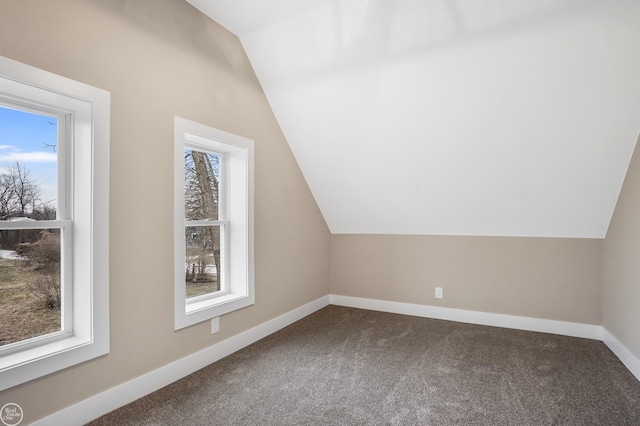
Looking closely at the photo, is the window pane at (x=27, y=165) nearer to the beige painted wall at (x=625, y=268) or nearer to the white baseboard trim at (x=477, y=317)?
the white baseboard trim at (x=477, y=317)

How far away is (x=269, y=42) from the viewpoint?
3014 mm

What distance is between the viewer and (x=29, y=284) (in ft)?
6.54

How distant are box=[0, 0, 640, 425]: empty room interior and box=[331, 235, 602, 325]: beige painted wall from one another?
0.07ft

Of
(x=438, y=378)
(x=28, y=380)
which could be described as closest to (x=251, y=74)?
(x=28, y=380)

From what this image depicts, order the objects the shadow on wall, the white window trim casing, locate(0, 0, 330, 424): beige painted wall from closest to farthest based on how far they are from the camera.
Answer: locate(0, 0, 330, 424): beige painted wall
the white window trim casing
the shadow on wall

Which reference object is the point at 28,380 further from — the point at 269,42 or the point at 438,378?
the point at 269,42

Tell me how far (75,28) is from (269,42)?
1.47 meters

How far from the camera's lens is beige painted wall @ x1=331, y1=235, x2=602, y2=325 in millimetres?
3484

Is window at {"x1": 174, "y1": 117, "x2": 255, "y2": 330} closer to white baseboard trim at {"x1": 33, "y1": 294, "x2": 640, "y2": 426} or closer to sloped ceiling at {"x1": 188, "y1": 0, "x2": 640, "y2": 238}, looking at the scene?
white baseboard trim at {"x1": 33, "y1": 294, "x2": 640, "y2": 426}

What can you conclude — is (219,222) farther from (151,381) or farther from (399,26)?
(399,26)

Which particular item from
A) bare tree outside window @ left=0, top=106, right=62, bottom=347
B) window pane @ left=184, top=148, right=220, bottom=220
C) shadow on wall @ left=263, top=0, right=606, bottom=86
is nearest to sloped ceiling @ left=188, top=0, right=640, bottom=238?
shadow on wall @ left=263, top=0, right=606, bottom=86

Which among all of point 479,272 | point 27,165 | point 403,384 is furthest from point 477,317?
point 27,165

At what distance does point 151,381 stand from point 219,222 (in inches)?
52.7

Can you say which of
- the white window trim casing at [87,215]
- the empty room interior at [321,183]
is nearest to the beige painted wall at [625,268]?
the empty room interior at [321,183]
